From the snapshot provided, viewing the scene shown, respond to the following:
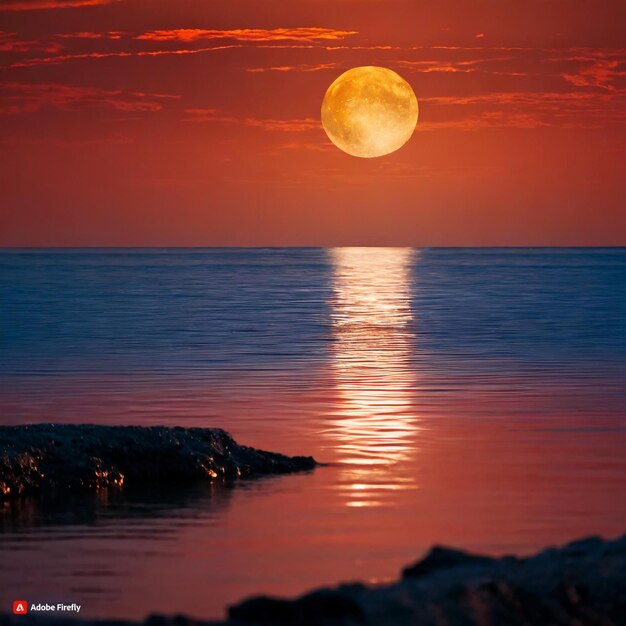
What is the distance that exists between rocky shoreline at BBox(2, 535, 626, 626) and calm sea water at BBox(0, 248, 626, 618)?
4.11 feet

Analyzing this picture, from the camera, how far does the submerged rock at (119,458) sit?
10125 millimetres

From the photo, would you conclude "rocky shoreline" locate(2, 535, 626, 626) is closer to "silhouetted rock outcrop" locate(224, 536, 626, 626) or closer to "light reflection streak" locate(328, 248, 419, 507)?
"silhouetted rock outcrop" locate(224, 536, 626, 626)

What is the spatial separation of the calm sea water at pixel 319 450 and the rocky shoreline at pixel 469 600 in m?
1.25

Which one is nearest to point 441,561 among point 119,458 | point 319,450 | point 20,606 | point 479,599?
point 479,599

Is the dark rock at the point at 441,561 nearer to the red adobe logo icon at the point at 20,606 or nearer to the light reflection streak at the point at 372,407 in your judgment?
the red adobe logo icon at the point at 20,606

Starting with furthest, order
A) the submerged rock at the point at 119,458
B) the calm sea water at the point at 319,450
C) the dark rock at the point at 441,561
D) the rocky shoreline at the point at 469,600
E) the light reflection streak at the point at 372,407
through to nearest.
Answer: the light reflection streak at the point at 372,407 → the submerged rock at the point at 119,458 → the calm sea water at the point at 319,450 → the dark rock at the point at 441,561 → the rocky shoreline at the point at 469,600

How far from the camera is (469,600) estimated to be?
5.39 m

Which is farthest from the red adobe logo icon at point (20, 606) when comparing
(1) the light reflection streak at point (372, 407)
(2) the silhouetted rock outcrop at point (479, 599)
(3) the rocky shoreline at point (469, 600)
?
(1) the light reflection streak at point (372, 407)

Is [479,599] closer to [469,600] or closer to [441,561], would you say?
[469,600]

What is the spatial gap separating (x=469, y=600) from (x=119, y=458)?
5657mm

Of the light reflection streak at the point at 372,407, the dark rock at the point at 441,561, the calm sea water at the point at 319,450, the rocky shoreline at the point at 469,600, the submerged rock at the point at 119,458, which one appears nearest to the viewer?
the rocky shoreline at the point at 469,600

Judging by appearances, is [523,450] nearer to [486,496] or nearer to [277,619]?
[486,496]

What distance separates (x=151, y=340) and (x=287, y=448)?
16.7m

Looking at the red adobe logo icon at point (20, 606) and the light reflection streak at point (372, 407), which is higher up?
the light reflection streak at point (372, 407)
